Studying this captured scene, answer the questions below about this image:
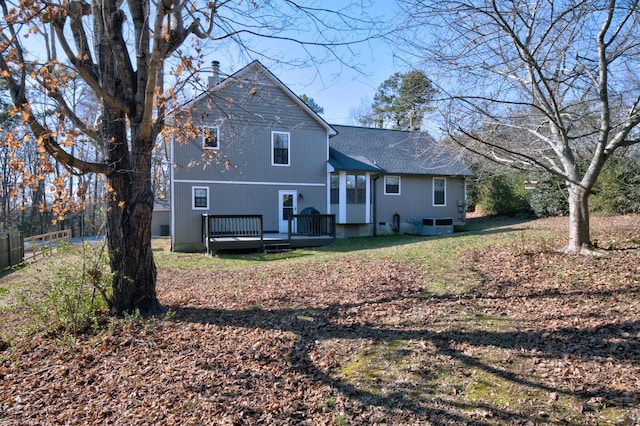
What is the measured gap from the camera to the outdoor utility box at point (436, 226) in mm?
17578

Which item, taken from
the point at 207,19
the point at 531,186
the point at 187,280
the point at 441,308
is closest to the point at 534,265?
the point at 441,308

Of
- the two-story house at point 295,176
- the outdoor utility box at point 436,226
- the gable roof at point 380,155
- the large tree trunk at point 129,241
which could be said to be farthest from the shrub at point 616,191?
the large tree trunk at point 129,241

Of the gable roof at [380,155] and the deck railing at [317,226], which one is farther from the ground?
the gable roof at [380,155]

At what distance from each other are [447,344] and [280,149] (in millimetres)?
13244

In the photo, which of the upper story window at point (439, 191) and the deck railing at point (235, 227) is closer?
the deck railing at point (235, 227)

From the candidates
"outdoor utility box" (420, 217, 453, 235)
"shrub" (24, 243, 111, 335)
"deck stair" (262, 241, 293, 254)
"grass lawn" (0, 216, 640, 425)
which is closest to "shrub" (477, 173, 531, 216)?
"outdoor utility box" (420, 217, 453, 235)

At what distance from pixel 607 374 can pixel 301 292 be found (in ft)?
14.3

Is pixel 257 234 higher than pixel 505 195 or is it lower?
lower

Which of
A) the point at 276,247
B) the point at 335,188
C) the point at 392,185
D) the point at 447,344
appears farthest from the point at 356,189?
the point at 447,344

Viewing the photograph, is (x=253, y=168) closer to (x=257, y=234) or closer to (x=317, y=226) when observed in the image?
(x=257, y=234)

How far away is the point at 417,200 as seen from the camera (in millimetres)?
18750

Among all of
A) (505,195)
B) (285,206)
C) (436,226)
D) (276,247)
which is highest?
(505,195)

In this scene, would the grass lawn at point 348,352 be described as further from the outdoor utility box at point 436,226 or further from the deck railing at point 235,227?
the outdoor utility box at point 436,226

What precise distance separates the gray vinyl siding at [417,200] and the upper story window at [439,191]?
15cm
